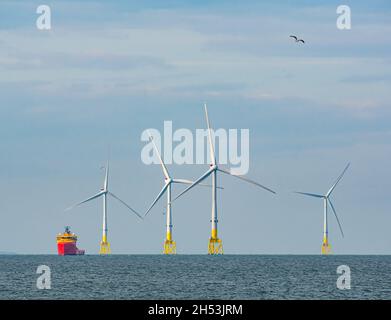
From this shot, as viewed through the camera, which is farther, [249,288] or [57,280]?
[57,280]
